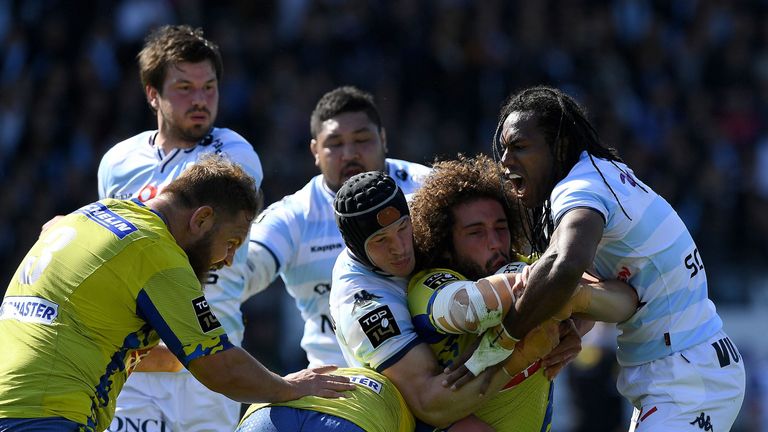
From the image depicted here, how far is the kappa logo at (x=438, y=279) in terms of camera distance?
534 centimetres

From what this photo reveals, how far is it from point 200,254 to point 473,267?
1278 millimetres

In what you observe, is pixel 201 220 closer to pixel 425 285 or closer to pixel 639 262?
pixel 425 285

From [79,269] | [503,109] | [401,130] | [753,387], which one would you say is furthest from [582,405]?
[79,269]

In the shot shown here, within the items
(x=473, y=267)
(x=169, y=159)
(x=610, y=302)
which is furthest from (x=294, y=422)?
(x=169, y=159)

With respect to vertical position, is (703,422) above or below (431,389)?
below

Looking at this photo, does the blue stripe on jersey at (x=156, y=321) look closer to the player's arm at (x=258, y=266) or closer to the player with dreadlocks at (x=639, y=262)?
the player with dreadlocks at (x=639, y=262)

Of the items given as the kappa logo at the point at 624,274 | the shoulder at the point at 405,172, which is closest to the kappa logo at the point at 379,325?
the kappa logo at the point at 624,274

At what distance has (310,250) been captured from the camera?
7891 millimetres

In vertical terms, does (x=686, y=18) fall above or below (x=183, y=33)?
below

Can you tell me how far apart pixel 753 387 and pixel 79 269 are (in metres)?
10.4

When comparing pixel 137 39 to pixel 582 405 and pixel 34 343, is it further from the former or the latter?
pixel 34 343

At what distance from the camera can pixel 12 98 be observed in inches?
599

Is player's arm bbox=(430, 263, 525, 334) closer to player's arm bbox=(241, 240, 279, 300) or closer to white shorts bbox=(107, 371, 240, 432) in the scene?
white shorts bbox=(107, 371, 240, 432)

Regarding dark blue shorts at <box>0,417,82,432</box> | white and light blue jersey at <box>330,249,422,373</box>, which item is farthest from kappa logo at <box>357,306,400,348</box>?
dark blue shorts at <box>0,417,82,432</box>
